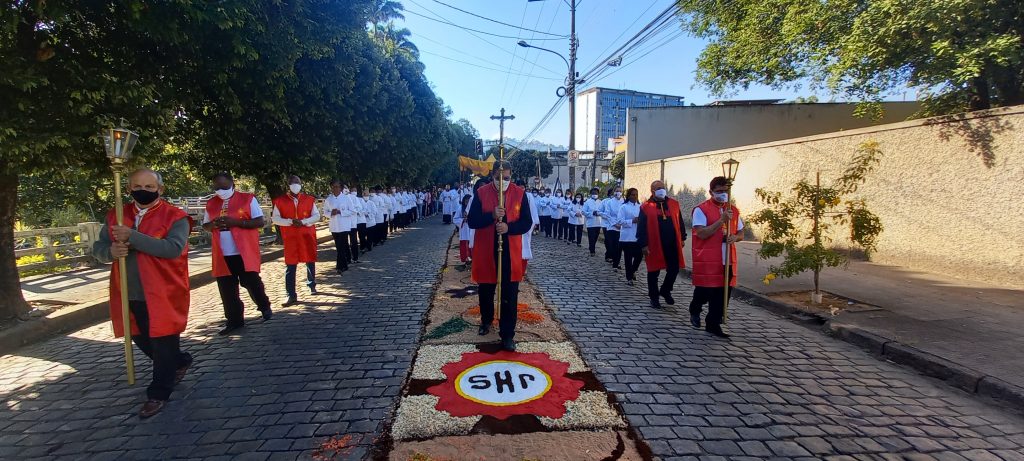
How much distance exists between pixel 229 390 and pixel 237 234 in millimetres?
2290

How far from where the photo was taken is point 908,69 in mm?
9742

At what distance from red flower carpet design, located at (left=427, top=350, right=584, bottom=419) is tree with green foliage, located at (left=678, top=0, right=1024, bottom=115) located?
8.50 m

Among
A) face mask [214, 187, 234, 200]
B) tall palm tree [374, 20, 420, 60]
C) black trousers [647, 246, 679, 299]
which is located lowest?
black trousers [647, 246, 679, 299]

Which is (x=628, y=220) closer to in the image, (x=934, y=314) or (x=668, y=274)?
(x=668, y=274)

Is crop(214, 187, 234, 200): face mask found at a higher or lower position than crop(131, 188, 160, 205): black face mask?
higher

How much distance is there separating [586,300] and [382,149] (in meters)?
11.9

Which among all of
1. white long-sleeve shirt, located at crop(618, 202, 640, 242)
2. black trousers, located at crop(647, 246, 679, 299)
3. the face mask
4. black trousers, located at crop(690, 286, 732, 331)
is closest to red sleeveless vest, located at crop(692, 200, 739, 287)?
black trousers, located at crop(690, 286, 732, 331)

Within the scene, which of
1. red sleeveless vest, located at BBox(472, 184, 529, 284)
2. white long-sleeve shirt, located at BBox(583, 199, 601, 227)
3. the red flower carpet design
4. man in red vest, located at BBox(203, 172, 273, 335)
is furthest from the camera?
white long-sleeve shirt, located at BBox(583, 199, 601, 227)

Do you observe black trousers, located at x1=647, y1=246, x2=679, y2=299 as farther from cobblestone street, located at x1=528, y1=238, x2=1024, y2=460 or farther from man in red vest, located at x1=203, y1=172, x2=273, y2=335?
man in red vest, located at x1=203, y1=172, x2=273, y2=335

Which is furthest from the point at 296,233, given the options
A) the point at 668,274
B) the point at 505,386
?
the point at 668,274

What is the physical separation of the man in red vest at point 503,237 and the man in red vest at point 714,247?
1988mm

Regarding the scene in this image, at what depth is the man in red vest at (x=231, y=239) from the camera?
5707mm

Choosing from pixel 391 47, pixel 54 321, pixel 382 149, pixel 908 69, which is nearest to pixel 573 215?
pixel 382 149

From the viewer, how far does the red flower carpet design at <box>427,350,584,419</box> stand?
3646 millimetres
